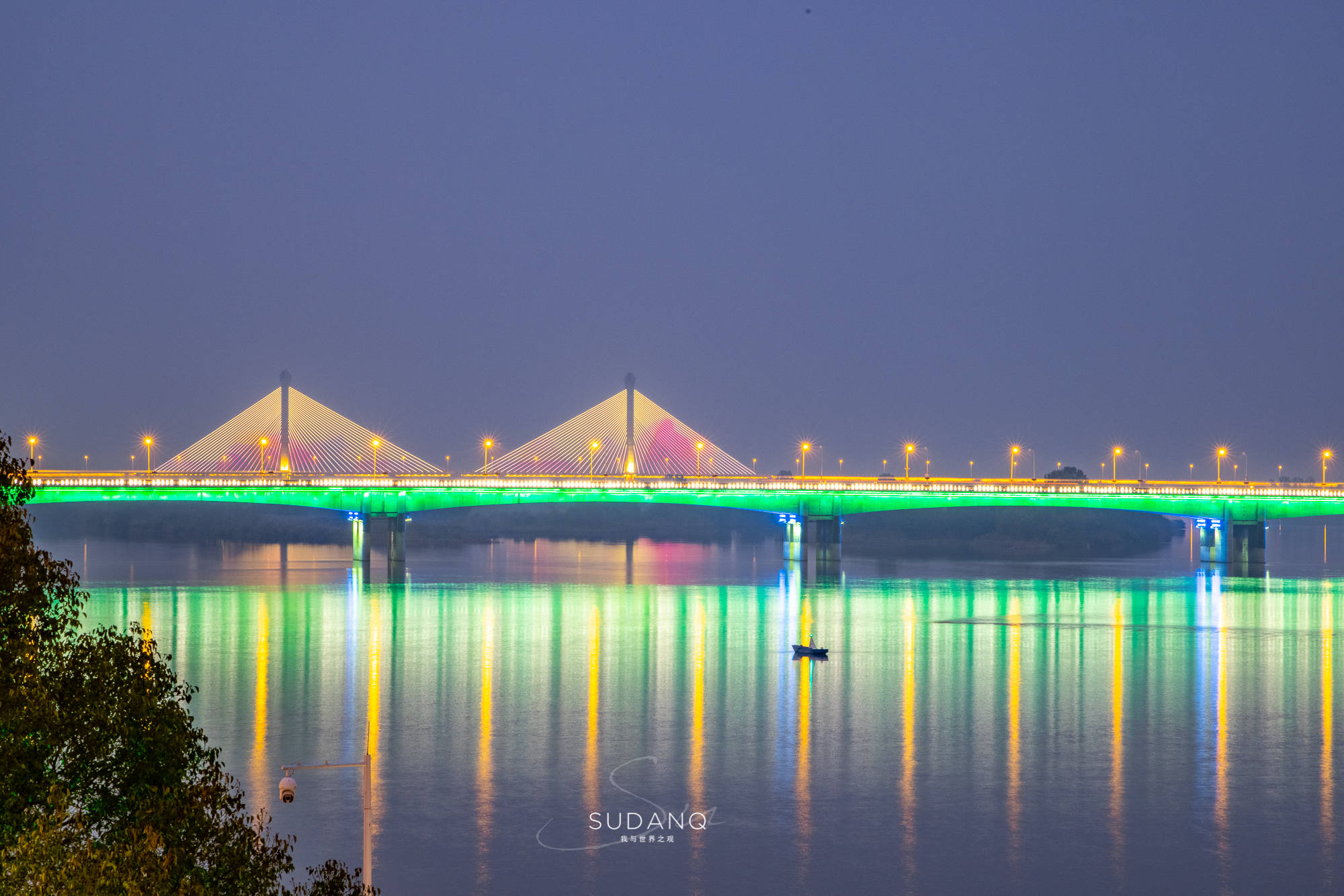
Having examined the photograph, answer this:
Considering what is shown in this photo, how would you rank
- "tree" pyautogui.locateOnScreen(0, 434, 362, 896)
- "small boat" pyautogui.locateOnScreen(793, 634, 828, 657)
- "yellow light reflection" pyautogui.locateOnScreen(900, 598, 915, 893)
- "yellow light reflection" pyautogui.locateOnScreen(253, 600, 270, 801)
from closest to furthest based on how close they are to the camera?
"tree" pyautogui.locateOnScreen(0, 434, 362, 896) < "yellow light reflection" pyautogui.locateOnScreen(900, 598, 915, 893) < "yellow light reflection" pyautogui.locateOnScreen(253, 600, 270, 801) < "small boat" pyautogui.locateOnScreen(793, 634, 828, 657)

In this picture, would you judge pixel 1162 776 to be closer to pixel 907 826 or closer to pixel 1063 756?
pixel 1063 756

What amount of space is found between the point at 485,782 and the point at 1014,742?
39.9 feet

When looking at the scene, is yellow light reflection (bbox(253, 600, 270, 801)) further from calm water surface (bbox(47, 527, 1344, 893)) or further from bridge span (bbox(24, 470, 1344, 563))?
bridge span (bbox(24, 470, 1344, 563))

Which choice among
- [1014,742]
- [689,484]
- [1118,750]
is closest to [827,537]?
[689,484]

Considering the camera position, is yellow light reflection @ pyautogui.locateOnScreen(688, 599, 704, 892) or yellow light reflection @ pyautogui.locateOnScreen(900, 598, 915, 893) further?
yellow light reflection @ pyautogui.locateOnScreen(688, 599, 704, 892)

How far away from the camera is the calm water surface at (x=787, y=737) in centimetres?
2167

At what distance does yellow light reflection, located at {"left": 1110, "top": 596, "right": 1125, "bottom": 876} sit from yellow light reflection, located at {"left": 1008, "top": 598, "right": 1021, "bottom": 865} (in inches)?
61.3

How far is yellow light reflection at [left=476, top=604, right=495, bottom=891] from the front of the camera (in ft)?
70.2

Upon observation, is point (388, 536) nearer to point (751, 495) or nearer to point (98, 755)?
point (751, 495)

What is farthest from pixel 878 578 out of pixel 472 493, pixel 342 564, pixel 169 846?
pixel 169 846

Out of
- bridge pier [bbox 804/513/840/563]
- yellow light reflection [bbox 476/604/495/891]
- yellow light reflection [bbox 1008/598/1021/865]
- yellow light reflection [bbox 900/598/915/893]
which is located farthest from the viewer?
bridge pier [bbox 804/513/840/563]

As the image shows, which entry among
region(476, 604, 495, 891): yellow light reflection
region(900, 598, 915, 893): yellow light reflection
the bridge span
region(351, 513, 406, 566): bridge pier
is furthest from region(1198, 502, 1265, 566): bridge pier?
region(476, 604, 495, 891): yellow light reflection

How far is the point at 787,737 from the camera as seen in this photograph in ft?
104

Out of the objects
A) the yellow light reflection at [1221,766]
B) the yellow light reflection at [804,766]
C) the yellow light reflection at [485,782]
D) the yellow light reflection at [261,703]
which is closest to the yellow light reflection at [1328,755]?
the yellow light reflection at [1221,766]
